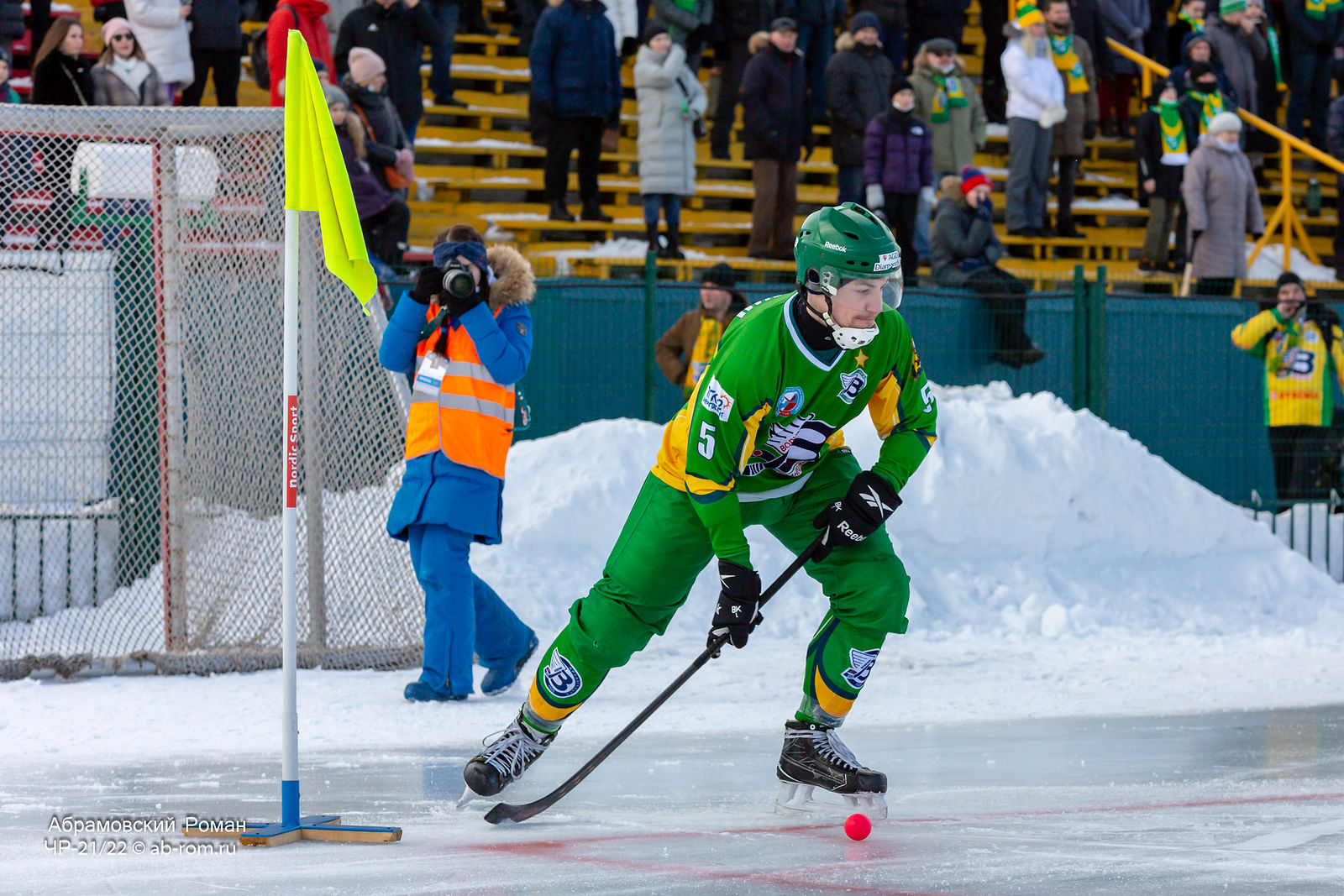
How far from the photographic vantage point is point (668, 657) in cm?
858

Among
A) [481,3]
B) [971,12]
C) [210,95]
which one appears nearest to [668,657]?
[210,95]

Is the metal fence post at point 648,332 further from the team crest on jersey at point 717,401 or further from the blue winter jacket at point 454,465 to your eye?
the team crest on jersey at point 717,401

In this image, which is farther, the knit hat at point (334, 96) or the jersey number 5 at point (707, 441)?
the knit hat at point (334, 96)

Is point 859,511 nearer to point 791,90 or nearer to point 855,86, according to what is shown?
point 791,90

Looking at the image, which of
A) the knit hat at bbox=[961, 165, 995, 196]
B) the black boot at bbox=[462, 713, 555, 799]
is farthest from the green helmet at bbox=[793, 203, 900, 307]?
the knit hat at bbox=[961, 165, 995, 196]

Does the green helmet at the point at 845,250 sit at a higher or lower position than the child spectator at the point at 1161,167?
lower

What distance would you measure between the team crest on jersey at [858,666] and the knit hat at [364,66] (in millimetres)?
7557

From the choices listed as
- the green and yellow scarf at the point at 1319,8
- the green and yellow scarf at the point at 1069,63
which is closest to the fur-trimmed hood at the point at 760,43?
the green and yellow scarf at the point at 1069,63

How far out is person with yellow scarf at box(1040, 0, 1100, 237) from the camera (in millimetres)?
15773

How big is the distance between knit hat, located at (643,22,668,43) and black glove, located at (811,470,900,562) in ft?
29.9

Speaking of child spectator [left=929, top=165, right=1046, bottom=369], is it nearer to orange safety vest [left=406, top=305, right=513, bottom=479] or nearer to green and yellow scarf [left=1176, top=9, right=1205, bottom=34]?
green and yellow scarf [left=1176, top=9, right=1205, bottom=34]

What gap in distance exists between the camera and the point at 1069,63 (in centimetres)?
1591

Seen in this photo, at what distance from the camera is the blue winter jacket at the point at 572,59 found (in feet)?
43.7

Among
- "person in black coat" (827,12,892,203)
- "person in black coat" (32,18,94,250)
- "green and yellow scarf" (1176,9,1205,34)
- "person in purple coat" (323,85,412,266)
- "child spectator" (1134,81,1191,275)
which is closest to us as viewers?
"person in purple coat" (323,85,412,266)
